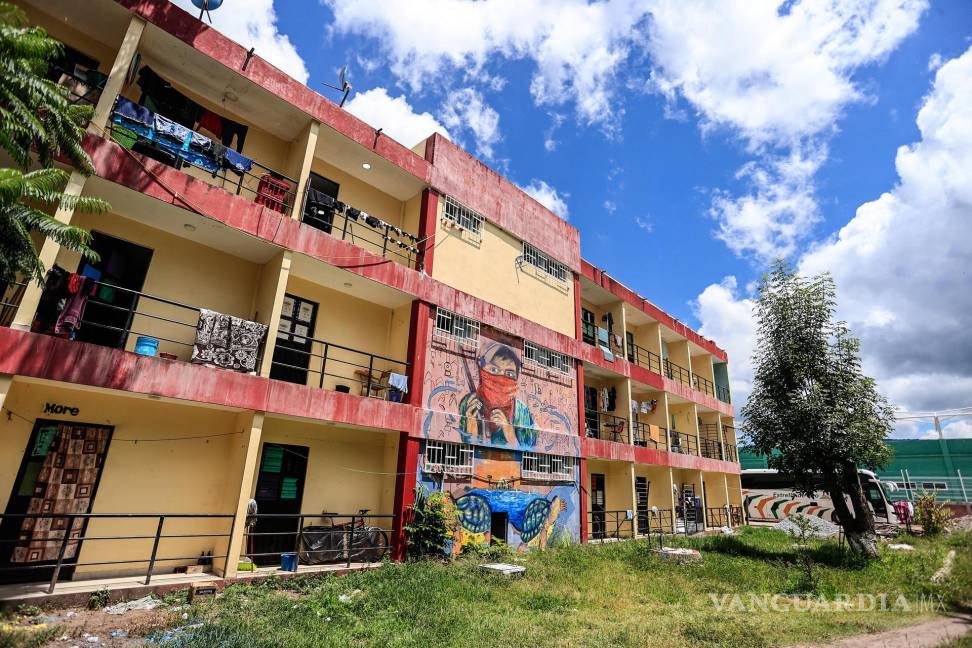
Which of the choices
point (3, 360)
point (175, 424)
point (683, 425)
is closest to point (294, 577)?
point (175, 424)

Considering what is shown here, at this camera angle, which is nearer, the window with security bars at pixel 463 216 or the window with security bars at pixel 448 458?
the window with security bars at pixel 448 458

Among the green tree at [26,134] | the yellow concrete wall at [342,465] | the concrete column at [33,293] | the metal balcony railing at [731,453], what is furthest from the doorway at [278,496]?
the metal balcony railing at [731,453]

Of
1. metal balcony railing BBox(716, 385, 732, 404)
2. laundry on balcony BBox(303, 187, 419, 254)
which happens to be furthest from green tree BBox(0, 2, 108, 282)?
metal balcony railing BBox(716, 385, 732, 404)

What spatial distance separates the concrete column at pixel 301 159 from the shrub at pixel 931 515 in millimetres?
26877

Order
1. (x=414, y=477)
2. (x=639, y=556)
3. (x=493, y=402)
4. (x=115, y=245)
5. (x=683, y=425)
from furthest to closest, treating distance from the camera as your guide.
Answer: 1. (x=683, y=425)
2. (x=493, y=402)
3. (x=639, y=556)
4. (x=414, y=477)
5. (x=115, y=245)

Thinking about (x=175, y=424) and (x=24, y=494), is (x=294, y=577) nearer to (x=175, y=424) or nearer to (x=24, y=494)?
(x=175, y=424)

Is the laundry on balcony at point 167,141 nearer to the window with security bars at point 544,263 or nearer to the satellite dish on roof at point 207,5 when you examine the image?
the satellite dish on roof at point 207,5

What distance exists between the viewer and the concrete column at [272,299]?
392 inches

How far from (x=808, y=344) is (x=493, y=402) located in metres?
10.7

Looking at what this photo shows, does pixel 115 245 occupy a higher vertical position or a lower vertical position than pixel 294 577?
higher

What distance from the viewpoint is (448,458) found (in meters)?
12.9

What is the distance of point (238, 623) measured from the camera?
676 cm

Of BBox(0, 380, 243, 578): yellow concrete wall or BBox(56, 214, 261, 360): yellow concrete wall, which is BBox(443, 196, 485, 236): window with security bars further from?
BBox(0, 380, 243, 578): yellow concrete wall

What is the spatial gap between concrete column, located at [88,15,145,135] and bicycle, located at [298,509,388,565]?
27.9ft
